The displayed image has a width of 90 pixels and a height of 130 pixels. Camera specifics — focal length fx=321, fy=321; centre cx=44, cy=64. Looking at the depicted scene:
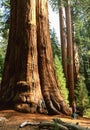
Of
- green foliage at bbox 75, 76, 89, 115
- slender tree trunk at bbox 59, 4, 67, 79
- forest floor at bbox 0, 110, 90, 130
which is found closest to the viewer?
forest floor at bbox 0, 110, 90, 130

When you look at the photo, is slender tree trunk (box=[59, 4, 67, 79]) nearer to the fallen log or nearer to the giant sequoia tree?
the giant sequoia tree

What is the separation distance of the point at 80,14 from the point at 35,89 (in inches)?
903

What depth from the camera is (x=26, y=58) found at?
8.30m

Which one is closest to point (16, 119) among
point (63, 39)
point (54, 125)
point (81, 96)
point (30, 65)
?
point (54, 125)

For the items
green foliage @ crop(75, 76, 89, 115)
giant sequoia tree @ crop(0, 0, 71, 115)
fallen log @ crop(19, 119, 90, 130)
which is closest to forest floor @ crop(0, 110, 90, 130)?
fallen log @ crop(19, 119, 90, 130)

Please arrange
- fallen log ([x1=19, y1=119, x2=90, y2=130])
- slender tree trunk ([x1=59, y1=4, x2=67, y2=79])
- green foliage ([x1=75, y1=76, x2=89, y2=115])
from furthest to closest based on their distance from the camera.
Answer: green foliage ([x1=75, y1=76, x2=89, y2=115]), slender tree trunk ([x1=59, y1=4, x2=67, y2=79]), fallen log ([x1=19, y1=119, x2=90, y2=130])

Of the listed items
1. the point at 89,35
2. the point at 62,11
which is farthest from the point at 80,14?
the point at 89,35

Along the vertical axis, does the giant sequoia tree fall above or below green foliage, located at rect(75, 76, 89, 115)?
Result: above

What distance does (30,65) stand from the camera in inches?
324

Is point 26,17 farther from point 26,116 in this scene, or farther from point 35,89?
point 26,116

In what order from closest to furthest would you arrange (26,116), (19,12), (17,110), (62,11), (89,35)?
(26,116) < (17,110) < (19,12) < (62,11) < (89,35)

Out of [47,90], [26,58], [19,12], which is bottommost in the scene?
[47,90]

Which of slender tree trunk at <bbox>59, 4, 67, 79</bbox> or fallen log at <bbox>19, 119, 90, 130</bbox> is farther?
slender tree trunk at <bbox>59, 4, 67, 79</bbox>

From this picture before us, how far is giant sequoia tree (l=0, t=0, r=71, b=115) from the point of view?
798cm
